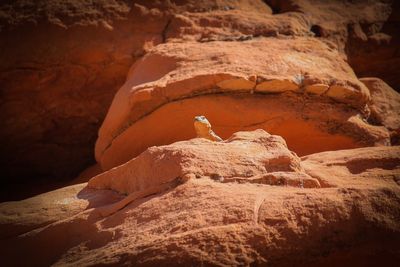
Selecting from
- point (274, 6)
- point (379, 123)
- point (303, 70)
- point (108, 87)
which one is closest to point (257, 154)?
point (303, 70)

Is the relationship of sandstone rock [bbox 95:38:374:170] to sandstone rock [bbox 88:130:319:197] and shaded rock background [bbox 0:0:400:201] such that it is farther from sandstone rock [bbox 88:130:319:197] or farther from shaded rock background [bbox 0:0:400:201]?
sandstone rock [bbox 88:130:319:197]

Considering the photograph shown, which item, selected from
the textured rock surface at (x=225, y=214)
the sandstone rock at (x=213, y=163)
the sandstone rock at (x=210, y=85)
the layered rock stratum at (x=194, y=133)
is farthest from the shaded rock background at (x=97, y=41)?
the textured rock surface at (x=225, y=214)

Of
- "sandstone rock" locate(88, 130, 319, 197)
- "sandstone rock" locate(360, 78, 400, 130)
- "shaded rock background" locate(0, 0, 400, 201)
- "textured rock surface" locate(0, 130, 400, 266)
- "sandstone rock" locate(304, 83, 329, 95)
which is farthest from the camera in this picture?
"shaded rock background" locate(0, 0, 400, 201)

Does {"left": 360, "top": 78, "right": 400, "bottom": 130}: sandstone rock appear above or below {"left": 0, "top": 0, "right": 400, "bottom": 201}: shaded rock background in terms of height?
below

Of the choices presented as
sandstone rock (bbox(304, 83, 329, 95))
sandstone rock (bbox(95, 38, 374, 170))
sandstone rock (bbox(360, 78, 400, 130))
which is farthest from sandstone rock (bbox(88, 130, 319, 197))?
sandstone rock (bbox(360, 78, 400, 130))

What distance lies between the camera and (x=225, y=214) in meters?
1.78

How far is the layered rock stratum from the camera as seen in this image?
1.68 metres

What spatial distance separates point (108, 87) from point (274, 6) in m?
2.26

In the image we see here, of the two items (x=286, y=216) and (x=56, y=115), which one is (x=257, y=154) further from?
(x=56, y=115)

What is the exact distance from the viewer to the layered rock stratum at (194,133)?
5.52 ft

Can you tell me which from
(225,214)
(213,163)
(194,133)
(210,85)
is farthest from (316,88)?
(225,214)

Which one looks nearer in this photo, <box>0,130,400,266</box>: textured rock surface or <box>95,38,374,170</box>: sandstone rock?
<box>0,130,400,266</box>: textured rock surface

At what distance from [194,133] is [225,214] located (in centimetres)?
183

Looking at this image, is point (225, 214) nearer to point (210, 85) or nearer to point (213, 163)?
point (213, 163)
